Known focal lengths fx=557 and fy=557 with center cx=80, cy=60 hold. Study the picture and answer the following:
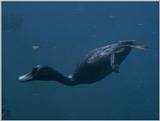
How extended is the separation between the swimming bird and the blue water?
0.11ft

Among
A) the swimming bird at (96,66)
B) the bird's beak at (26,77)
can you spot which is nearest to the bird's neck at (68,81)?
the swimming bird at (96,66)

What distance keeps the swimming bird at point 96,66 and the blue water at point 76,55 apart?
0.11ft

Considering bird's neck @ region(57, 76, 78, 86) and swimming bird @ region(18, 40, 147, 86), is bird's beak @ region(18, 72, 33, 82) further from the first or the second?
bird's neck @ region(57, 76, 78, 86)

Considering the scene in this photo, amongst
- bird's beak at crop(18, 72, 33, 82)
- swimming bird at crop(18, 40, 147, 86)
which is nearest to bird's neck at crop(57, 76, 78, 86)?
swimming bird at crop(18, 40, 147, 86)

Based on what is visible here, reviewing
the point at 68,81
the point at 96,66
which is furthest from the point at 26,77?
the point at 96,66

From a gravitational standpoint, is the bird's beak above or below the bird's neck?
above

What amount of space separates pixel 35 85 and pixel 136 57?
766 mm

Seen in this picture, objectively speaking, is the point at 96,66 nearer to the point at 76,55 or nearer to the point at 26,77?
the point at 76,55

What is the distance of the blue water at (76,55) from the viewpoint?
402 centimetres

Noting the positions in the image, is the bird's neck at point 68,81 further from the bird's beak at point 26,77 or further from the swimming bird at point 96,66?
the bird's beak at point 26,77

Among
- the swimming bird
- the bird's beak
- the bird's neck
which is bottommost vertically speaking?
the bird's neck

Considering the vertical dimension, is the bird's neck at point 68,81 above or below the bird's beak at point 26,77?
below

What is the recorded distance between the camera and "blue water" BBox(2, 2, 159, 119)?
4.02 m

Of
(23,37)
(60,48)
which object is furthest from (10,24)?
(60,48)
